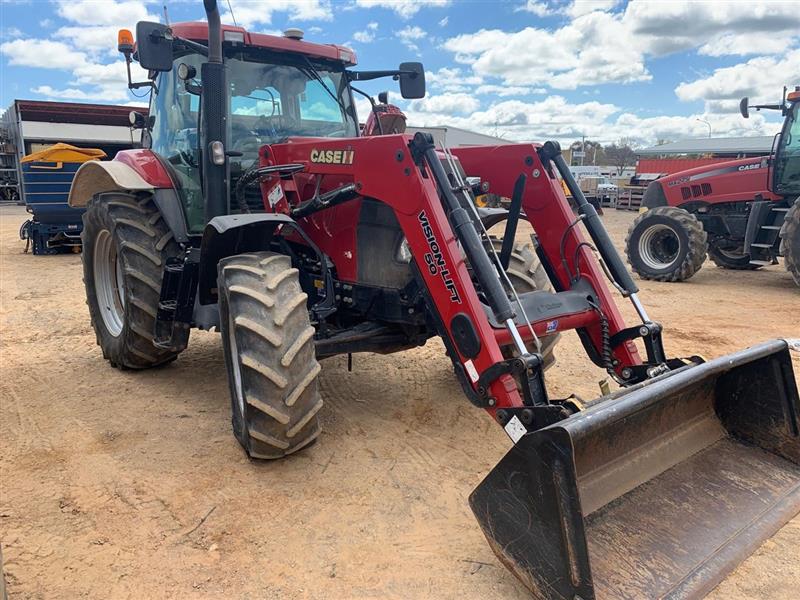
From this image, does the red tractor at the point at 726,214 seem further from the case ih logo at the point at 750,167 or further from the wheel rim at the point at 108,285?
the wheel rim at the point at 108,285

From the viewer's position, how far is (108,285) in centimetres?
543

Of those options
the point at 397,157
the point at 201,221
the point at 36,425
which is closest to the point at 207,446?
the point at 36,425

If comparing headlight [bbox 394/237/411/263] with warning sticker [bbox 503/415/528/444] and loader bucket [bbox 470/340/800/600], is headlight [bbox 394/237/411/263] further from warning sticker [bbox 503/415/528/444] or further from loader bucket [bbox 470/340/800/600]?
→ loader bucket [bbox 470/340/800/600]

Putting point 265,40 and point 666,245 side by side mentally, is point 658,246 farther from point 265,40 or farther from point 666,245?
point 265,40

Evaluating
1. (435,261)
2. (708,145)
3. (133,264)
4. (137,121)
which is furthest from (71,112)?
(708,145)

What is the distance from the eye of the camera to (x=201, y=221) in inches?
181

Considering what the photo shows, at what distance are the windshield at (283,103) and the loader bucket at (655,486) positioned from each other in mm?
2926

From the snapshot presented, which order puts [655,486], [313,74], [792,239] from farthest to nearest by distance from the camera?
[792,239] → [313,74] → [655,486]

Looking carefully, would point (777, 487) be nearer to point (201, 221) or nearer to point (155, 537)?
point (155, 537)

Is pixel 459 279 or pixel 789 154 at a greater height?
pixel 789 154

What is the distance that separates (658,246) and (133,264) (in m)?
8.06

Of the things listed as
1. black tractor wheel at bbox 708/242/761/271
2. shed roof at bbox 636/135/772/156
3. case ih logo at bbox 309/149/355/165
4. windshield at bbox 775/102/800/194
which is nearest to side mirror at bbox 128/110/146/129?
case ih logo at bbox 309/149/355/165

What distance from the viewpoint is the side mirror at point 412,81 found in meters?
4.82

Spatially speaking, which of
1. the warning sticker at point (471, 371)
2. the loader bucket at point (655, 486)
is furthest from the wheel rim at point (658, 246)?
the warning sticker at point (471, 371)
